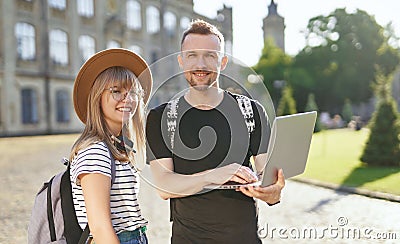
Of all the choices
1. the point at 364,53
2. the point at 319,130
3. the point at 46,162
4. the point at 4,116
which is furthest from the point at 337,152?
the point at 364,53

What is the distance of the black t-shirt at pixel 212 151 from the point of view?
80.5 inches

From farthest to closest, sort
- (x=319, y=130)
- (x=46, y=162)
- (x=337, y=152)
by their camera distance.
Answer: (x=319, y=130), (x=337, y=152), (x=46, y=162)

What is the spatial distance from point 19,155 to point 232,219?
16.7m

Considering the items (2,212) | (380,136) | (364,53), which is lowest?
(2,212)

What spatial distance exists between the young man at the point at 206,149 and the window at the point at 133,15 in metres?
34.0

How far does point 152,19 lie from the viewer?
3691cm

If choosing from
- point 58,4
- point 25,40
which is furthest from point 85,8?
point 25,40

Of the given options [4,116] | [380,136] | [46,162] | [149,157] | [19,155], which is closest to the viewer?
[149,157]

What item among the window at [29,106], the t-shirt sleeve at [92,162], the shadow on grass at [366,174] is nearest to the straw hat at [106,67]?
the t-shirt sleeve at [92,162]

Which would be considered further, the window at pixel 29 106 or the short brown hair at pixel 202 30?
the window at pixel 29 106

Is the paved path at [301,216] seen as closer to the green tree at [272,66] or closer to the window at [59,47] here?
the window at [59,47]

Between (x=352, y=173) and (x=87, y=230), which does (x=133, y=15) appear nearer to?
(x=352, y=173)

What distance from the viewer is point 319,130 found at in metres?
29.8

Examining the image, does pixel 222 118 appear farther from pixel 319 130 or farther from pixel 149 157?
pixel 319 130
